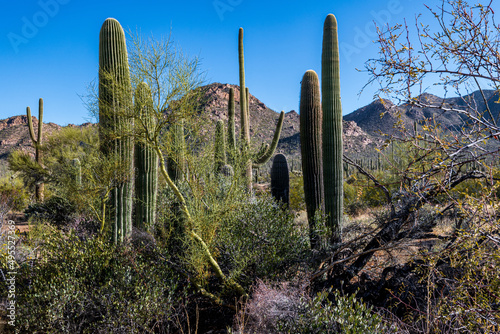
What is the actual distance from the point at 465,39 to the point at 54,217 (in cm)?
1439

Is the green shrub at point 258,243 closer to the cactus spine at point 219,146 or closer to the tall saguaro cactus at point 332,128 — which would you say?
the cactus spine at point 219,146

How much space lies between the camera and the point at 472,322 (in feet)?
9.96

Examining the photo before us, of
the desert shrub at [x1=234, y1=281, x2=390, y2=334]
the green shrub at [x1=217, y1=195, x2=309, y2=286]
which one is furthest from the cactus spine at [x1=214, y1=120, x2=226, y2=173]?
the desert shrub at [x1=234, y1=281, x2=390, y2=334]

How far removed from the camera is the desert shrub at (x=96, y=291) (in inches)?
174

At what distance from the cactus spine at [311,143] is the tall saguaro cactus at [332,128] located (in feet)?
0.61

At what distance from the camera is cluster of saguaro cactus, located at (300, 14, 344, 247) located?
721 centimetres

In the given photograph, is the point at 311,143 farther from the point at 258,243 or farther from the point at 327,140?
the point at 258,243

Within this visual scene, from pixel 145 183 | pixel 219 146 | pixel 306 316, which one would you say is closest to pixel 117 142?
pixel 145 183

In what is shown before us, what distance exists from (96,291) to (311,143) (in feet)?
16.3

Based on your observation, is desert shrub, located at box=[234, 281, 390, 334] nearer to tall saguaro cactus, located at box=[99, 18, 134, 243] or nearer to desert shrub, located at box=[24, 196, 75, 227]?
tall saguaro cactus, located at box=[99, 18, 134, 243]

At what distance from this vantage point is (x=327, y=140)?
733 cm

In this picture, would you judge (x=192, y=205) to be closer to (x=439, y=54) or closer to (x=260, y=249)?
(x=260, y=249)

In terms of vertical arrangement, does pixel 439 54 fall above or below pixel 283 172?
above

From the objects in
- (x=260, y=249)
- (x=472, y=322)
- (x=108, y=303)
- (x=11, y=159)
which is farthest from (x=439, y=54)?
(x=11, y=159)
